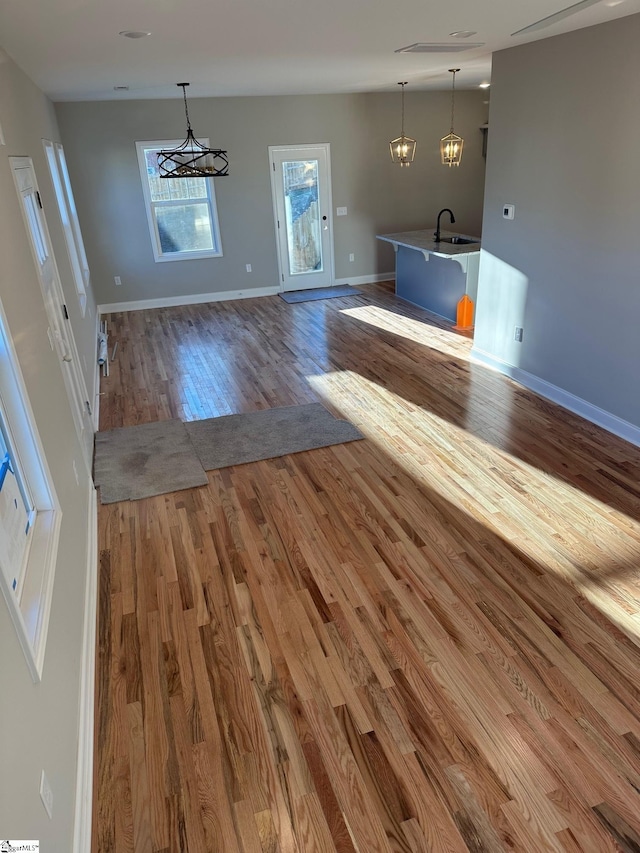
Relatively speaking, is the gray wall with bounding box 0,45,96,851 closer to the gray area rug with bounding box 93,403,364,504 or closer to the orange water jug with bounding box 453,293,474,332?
the gray area rug with bounding box 93,403,364,504

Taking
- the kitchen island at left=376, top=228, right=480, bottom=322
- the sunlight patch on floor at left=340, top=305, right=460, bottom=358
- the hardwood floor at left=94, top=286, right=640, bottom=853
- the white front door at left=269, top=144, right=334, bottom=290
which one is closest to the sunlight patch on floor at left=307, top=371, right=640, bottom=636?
the hardwood floor at left=94, top=286, right=640, bottom=853

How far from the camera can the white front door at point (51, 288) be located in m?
3.14

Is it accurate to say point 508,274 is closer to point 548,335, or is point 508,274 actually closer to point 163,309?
point 548,335

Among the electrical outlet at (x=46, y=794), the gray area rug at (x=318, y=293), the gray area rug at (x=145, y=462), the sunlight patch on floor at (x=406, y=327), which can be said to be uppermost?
the electrical outlet at (x=46, y=794)

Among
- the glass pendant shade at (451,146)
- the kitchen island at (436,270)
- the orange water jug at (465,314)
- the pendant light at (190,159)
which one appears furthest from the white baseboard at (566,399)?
the pendant light at (190,159)

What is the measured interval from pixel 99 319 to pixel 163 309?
0.90m

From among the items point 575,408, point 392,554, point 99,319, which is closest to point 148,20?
point 392,554

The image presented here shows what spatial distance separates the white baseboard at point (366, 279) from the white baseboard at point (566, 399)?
11.9 ft

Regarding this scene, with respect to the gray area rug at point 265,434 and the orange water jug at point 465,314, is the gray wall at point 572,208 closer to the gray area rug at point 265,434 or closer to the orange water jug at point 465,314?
the orange water jug at point 465,314

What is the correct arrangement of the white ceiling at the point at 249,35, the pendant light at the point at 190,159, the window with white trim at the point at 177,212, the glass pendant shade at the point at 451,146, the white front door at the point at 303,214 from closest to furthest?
the white ceiling at the point at 249,35 < the glass pendant shade at the point at 451,146 < the pendant light at the point at 190,159 < the window with white trim at the point at 177,212 < the white front door at the point at 303,214

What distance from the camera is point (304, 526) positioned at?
326 cm

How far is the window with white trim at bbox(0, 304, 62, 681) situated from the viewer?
1.71 metres

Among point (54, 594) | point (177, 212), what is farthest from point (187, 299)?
point (54, 594)

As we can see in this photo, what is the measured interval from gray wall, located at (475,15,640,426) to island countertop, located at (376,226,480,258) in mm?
1414
